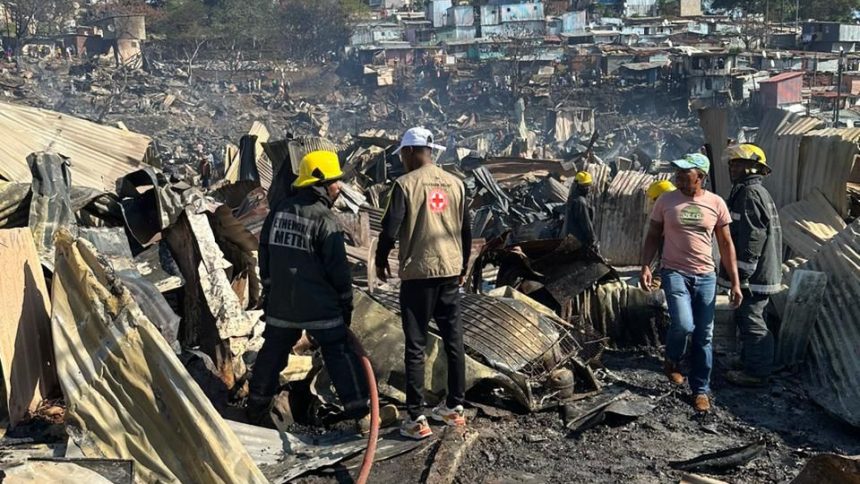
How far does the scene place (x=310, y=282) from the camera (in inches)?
167

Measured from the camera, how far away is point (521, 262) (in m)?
6.27

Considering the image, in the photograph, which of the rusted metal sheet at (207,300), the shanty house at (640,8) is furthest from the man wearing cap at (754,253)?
the shanty house at (640,8)

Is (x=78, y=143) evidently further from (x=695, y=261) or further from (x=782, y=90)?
(x=782, y=90)

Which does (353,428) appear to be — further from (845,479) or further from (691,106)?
(691,106)

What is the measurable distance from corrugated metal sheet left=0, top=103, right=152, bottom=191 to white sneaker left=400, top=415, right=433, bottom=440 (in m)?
3.93

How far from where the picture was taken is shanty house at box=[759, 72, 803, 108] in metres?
34.8

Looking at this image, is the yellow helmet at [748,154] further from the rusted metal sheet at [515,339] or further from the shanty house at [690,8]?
the shanty house at [690,8]

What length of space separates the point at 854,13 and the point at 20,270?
5572 centimetres

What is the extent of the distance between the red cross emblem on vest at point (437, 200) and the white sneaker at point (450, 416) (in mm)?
1067

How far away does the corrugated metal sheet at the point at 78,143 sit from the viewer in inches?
273

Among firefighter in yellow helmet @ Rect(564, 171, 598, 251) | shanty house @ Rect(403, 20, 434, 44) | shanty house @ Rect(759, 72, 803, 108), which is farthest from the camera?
shanty house @ Rect(403, 20, 434, 44)

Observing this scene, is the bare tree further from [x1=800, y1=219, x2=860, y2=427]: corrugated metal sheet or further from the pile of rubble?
[x1=800, y1=219, x2=860, y2=427]: corrugated metal sheet

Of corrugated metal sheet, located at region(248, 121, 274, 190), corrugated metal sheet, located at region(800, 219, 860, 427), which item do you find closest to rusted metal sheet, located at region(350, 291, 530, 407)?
corrugated metal sheet, located at region(800, 219, 860, 427)

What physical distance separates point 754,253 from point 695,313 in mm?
551
